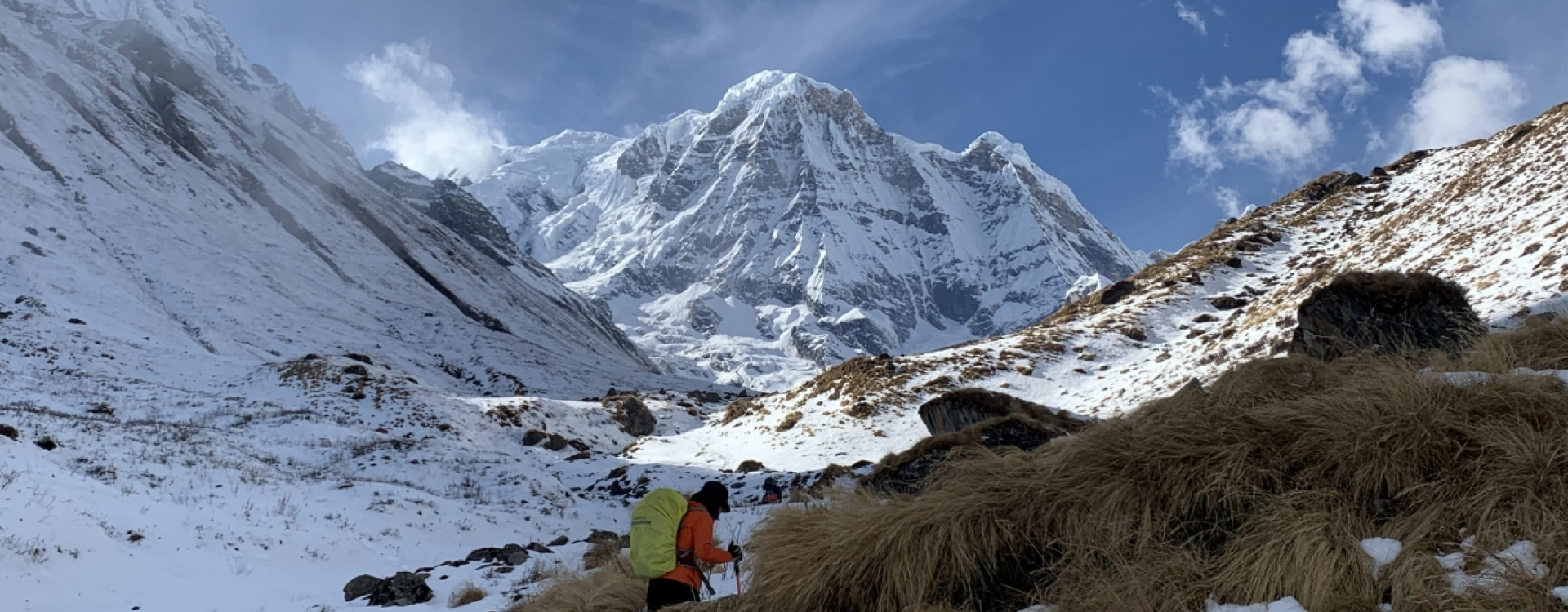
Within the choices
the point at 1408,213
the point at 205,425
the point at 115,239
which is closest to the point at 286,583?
the point at 205,425

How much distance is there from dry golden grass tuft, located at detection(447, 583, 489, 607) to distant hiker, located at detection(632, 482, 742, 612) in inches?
170

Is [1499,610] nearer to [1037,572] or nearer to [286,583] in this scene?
[1037,572]

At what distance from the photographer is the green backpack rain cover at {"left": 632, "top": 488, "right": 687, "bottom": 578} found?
539cm

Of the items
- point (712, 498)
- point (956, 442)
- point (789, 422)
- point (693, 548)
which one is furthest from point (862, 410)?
point (693, 548)

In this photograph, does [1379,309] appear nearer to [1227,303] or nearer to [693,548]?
[693,548]

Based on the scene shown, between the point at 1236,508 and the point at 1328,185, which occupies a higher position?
the point at 1328,185

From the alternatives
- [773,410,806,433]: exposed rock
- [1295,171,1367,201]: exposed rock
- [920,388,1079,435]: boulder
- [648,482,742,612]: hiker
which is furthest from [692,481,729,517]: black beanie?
[1295,171,1367,201]: exposed rock

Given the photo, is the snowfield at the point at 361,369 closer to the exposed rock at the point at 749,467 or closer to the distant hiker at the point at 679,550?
the exposed rock at the point at 749,467

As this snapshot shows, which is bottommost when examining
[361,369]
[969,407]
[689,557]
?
[689,557]

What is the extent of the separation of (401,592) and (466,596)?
0.80 meters

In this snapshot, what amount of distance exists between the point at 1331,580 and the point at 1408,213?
39.7 m

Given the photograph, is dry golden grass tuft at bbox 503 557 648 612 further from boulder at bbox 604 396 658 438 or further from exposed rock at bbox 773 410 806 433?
boulder at bbox 604 396 658 438

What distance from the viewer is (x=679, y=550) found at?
5.50 m

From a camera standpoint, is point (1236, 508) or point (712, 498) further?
point (712, 498)
